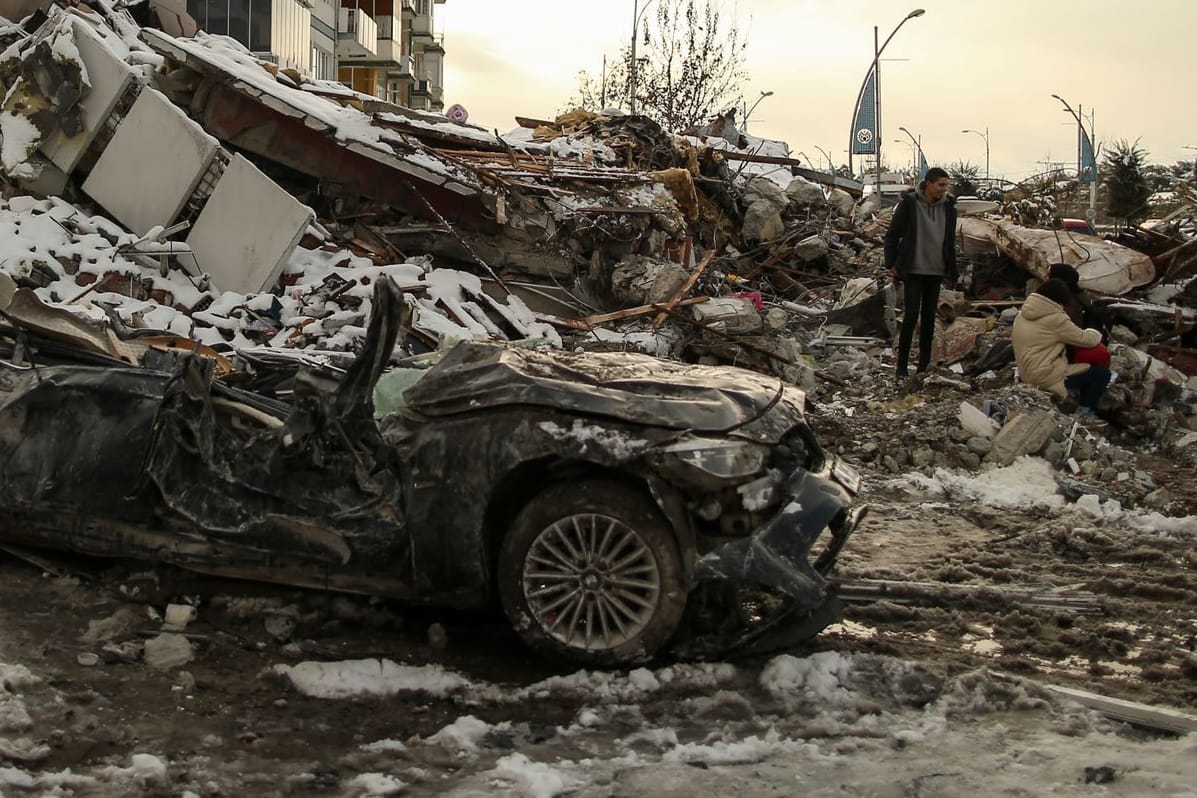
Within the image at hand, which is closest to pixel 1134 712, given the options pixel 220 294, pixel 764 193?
pixel 220 294

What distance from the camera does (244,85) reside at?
1334cm

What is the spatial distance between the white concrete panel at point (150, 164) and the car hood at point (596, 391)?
29.0ft

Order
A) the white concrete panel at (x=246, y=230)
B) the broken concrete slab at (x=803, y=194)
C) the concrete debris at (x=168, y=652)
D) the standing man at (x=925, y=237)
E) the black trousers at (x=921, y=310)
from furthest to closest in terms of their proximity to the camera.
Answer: the broken concrete slab at (x=803, y=194) → the white concrete panel at (x=246, y=230) → the black trousers at (x=921, y=310) → the standing man at (x=925, y=237) → the concrete debris at (x=168, y=652)

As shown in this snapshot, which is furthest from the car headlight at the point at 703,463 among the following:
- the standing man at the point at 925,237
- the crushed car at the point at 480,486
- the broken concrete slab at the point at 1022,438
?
the standing man at the point at 925,237

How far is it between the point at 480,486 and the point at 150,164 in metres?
9.90

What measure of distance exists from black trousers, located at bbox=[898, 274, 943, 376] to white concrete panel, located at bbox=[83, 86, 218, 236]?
24.3 feet

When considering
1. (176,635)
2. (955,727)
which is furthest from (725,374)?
(176,635)

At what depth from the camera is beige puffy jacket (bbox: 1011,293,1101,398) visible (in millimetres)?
9336

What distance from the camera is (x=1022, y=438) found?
8594 mm

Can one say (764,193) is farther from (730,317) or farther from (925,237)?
(925,237)

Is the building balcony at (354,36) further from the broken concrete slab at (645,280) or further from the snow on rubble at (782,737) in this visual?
the snow on rubble at (782,737)

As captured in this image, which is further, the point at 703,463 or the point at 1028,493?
the point at 1028,493

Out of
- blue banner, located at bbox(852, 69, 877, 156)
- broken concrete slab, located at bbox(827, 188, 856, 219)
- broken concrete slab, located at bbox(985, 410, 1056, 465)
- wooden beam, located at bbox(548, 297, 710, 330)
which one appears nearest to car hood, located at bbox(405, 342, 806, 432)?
broken concrete slab, located at bbox(985, 410, 1056, 465)

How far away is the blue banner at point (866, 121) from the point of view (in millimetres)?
31688
